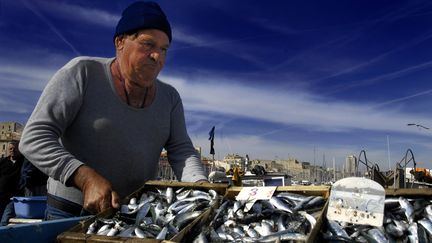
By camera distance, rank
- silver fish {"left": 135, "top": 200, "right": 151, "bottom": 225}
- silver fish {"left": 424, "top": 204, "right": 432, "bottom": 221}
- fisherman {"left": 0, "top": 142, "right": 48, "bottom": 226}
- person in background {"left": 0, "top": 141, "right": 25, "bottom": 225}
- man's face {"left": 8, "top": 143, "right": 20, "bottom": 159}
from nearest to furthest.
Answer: silver fish {"left": 424, "top": 204, "right": 432, "bottom": 221} < silver fish {"left": 135, "top": 200, "right": 151, "bottom": 225} < fisherman {"left": 0, "top": 142, "right": 48, "bottom": 226} < person in background {"left": 0, "top": 141, "right": 25, "bottom": 225} < man's face {"left": 8, "top": 143, "right": 20, "bottom": 159}

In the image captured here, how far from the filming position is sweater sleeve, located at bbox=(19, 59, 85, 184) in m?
3.07

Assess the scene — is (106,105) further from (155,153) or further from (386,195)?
(386,195)

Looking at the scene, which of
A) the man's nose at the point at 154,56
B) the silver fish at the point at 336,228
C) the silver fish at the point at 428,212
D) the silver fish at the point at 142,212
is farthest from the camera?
the man's nose at the point at 154,56

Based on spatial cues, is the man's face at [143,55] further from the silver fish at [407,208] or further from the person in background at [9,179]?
the person in background at [9,179]

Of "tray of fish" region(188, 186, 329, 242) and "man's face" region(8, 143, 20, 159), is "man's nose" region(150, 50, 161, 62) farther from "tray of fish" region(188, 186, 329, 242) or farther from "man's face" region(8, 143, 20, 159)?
"man's face" region(8, 143, 20, 159)

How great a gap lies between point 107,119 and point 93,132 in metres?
0.17

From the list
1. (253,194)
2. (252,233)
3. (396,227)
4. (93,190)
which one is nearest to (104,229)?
(93,190)

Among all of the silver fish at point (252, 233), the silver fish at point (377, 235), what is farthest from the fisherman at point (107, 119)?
the silver fish at point (377, 235)

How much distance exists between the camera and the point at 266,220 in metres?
2.86

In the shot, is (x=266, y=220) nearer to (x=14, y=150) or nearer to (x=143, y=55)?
(x=143, y=55)

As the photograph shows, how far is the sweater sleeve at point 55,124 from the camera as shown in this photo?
307 cm

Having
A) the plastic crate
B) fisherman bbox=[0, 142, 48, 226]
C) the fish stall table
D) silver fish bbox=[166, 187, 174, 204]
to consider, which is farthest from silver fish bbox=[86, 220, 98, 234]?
fisherman bbox=[0, 142, 48, 226]

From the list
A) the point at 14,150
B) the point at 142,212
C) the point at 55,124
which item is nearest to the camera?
the point at 142,212

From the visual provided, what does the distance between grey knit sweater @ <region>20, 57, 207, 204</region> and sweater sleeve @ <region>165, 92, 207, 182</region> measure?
0.09 m
